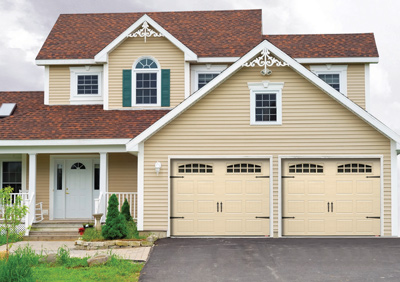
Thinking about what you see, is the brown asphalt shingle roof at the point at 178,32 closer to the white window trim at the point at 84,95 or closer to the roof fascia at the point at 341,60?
the white window trim at the point at 84,95

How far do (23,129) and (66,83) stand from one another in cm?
302

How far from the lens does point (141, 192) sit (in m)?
15.6

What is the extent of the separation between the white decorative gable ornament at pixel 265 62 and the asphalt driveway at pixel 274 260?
5203mm

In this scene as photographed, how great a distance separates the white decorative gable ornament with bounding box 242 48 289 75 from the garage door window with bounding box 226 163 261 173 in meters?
2.89

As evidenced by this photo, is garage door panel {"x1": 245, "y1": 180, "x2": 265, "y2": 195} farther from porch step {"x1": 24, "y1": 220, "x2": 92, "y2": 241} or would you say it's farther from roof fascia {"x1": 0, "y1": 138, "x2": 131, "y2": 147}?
porch step {"x1": 24, "y1": 220, "x2": 92, "y2": 241}

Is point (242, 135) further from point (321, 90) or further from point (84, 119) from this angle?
point (84, 119)

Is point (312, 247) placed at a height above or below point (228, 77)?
below

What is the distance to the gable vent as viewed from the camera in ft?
62.2

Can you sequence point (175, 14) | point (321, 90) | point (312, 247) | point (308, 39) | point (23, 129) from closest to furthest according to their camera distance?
point (312, 247) → point (321, 90) → point (23, 129) → point (308, 39) → point (175, 14)

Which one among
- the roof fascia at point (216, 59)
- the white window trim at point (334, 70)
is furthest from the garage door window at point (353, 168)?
the roof fascia at point (216, 59)

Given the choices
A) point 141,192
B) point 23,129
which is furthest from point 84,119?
point 141,192

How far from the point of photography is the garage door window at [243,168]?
15.7 metres

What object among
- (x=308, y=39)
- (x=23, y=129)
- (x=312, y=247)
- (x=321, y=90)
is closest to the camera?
(x=312, y=247)

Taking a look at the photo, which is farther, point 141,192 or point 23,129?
point 23,129
